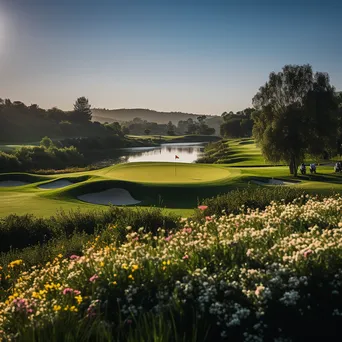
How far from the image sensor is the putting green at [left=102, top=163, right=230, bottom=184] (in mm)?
31359

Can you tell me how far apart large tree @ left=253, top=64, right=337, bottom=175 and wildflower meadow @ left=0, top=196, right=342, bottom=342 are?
3323 cm

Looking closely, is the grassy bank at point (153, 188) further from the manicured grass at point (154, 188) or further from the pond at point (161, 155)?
the pond at point (161, 155)

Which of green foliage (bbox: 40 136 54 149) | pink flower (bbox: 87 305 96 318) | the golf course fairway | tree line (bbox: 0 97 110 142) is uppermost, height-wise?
tree line (bbox: 0 97 110 142)

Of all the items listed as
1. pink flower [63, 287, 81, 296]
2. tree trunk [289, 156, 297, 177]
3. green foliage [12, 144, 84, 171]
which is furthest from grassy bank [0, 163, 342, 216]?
green foliage [12, 144, 84, 171]

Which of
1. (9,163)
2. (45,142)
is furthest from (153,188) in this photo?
(45,142)

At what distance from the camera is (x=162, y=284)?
6.33 m

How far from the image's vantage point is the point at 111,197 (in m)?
27.1

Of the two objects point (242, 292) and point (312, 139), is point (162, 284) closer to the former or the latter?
point (242, 292)

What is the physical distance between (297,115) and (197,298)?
36.1m

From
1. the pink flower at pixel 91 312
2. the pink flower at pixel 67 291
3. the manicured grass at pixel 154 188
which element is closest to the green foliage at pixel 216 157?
the manicured grass at pixel 154 188

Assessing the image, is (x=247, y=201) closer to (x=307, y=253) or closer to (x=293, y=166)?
(x=307, y=253)

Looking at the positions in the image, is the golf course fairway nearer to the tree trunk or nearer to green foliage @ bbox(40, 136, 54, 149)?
the tree trunk

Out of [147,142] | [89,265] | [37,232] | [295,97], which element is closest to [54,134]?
[147,142]

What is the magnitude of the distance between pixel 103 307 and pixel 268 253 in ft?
9.43
